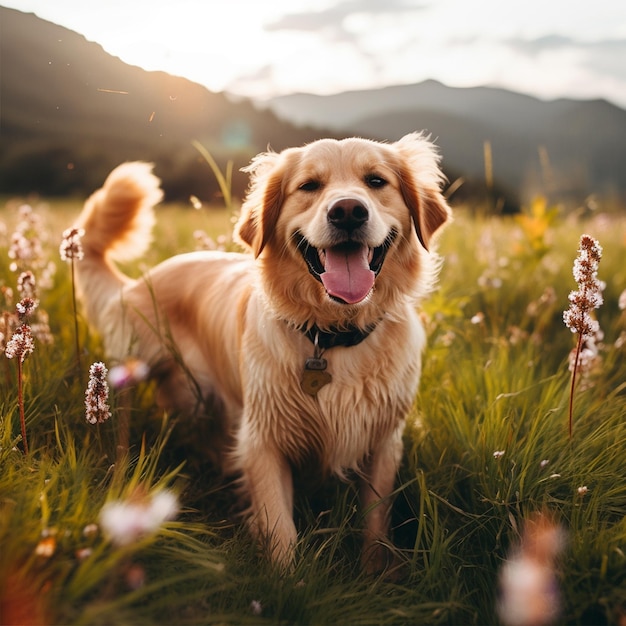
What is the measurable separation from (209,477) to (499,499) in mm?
1306

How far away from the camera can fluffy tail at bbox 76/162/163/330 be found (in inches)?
132

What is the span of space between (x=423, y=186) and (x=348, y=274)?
642 millimetres

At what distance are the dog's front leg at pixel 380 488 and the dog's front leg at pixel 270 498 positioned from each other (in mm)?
296

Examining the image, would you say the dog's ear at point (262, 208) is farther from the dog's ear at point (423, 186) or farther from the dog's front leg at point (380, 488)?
the dog's front leg at point (380, 488)

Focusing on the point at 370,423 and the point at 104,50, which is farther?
the point at 104,50

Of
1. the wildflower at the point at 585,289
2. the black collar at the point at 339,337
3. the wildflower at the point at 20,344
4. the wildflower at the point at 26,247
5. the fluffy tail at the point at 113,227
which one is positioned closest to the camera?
the wildflower at the point at 20,344

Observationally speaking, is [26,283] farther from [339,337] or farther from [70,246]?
[339,337]

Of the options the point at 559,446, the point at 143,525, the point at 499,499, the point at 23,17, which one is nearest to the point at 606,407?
the point at 559,446

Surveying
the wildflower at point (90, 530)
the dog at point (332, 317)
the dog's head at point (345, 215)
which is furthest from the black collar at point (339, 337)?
the wildflower at point (90, 530)

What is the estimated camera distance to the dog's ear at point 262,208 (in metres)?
2.61

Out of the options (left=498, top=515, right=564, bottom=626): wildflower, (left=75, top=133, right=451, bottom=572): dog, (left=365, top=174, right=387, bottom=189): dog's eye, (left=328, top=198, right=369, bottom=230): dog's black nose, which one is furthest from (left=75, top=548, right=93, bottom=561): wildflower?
(left=365, top=174, right=387, bottom=189): dog's eye

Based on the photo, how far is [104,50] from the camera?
9.53 ft

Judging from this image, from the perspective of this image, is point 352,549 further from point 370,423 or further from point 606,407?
point 606,407

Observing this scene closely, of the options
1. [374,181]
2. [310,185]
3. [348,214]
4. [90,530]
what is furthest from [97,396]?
[374,181]
